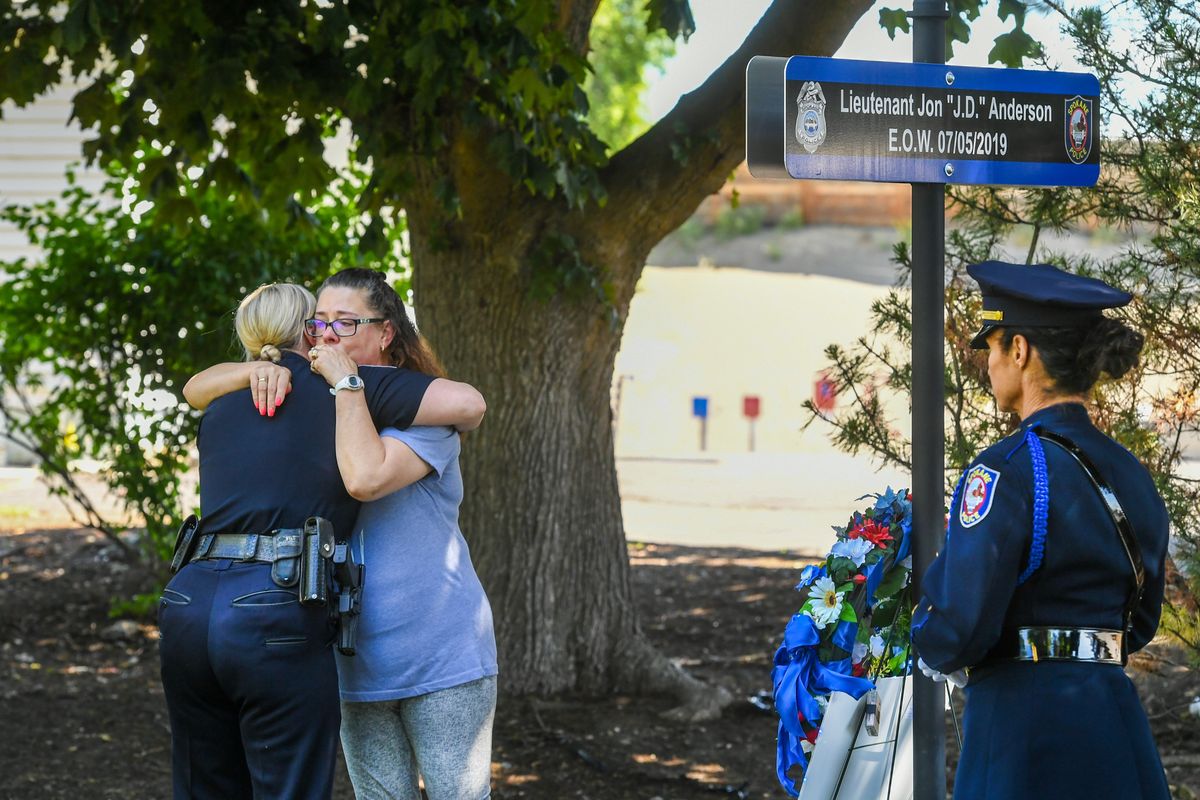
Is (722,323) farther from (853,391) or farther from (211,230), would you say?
(853,391)

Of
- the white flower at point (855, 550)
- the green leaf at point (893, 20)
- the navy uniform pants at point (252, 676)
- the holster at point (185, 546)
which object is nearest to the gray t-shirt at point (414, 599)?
the navy uniform pants at point (252, 676)

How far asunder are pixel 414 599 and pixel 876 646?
3.36ft

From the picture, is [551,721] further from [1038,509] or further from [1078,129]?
[1038,509]

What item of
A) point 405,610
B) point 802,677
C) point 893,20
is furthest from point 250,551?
point 893,20

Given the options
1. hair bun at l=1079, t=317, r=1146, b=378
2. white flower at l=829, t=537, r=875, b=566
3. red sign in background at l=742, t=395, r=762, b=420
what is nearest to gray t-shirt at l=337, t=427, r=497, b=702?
white flower at l=829, t=537, r=875, b=566

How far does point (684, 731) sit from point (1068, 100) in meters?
3.40

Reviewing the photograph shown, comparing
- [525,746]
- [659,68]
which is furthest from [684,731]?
[659,68]

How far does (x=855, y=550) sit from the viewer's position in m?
3.02

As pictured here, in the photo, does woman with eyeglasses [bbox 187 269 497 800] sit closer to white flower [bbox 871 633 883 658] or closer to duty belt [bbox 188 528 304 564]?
duty belt [bbox 188 528 304 564]

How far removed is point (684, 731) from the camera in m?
5.69

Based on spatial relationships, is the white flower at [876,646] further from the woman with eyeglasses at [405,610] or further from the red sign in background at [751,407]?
the red sign in background at [751,407]

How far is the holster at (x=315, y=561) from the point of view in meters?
2.84

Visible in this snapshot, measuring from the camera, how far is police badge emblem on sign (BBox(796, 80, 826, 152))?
2.84 metres

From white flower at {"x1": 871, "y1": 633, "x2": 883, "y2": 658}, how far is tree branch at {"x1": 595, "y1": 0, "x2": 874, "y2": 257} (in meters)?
3.00
